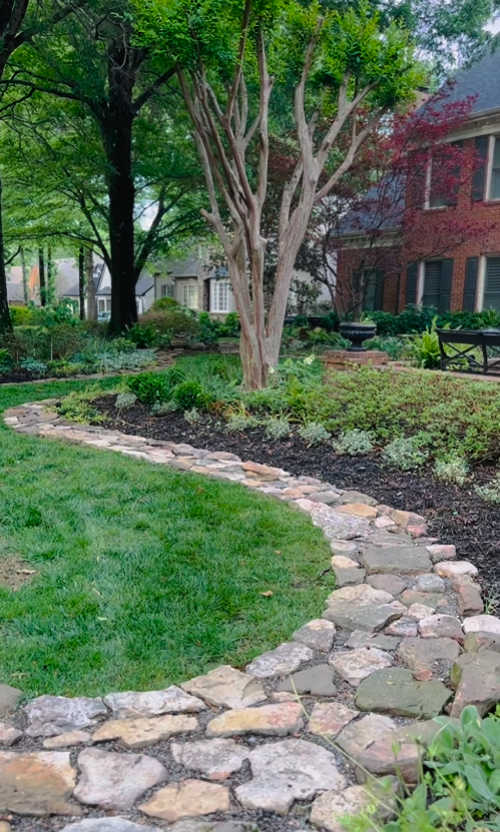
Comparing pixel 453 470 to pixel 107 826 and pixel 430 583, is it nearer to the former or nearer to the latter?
pixel 430 583

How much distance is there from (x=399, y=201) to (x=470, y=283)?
242cm

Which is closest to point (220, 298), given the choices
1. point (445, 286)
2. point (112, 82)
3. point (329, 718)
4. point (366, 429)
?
point (445, 286)

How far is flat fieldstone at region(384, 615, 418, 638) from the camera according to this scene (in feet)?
8.73

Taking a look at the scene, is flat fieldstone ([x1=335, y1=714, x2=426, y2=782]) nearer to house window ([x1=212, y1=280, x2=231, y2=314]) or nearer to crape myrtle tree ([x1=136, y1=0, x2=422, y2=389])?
crape myrtle tree ([x1=136, y1=0, x2=422, y2=389])

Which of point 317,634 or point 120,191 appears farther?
point 120,191

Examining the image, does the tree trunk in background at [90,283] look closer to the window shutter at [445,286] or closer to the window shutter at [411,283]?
the window shutter at [411,283]

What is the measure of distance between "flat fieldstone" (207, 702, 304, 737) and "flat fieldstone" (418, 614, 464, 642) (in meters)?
0.72

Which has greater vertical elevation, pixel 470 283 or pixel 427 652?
pixel 470 283

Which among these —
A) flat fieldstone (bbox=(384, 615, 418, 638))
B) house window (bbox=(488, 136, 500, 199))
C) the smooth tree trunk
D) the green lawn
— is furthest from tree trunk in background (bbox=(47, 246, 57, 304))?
flat fieldstone (bbox=(384, 615, 418, 638))

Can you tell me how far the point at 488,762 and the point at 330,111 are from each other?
27.8 ft

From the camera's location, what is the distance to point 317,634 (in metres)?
2.65

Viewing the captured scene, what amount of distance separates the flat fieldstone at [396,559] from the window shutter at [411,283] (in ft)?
44.0

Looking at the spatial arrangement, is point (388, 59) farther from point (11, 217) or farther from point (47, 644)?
point (11, 217)

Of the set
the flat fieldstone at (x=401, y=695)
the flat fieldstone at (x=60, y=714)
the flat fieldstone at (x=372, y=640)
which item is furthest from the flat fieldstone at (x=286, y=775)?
the flat fieldstone at (x=372, y=640)
